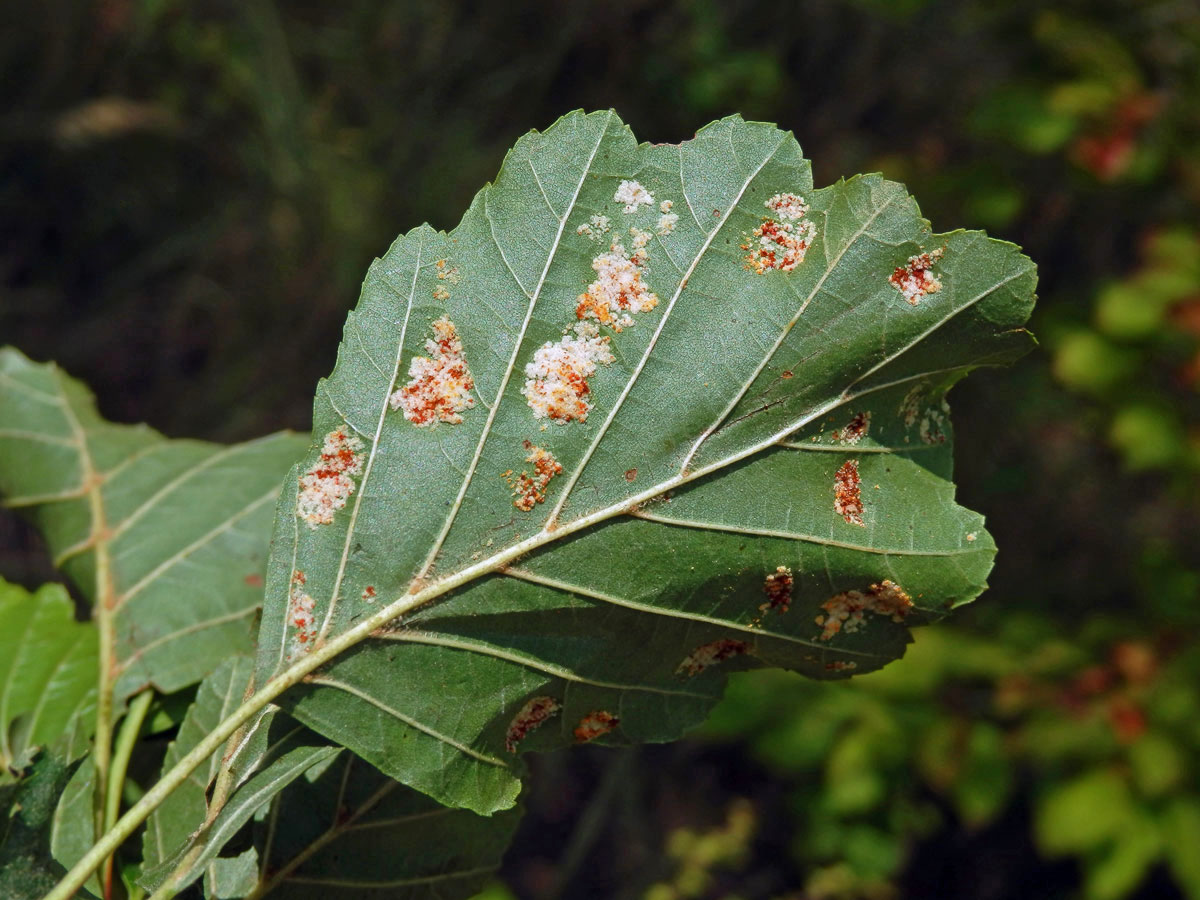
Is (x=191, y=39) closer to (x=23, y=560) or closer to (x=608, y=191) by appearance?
(x=23, y=560)

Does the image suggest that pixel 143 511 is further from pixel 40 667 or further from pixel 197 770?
pixel 197 770

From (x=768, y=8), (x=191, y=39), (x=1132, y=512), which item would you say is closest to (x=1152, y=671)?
(x=1132, y=512)

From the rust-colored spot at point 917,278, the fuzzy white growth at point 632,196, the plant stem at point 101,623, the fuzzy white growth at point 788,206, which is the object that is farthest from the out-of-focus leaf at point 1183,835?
the plant stem at point 101,623

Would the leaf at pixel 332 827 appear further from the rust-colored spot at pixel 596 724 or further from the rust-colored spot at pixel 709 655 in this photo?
the rust-colored spot at pixel 709 655

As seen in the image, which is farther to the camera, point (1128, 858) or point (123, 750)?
point (1128, 858)

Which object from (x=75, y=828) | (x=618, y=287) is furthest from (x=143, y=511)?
(x=618, y=287)

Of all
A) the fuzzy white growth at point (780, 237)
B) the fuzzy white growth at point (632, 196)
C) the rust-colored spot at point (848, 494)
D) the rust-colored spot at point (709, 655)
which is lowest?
the rust-colored spot at point (709, 655)
